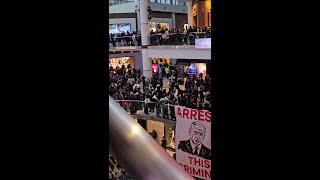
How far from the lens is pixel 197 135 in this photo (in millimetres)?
7961

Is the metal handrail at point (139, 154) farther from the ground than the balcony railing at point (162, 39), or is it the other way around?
the balcony railing at point (162, 39)

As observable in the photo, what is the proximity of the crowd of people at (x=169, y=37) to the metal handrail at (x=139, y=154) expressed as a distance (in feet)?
47.7

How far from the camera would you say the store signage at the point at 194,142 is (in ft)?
24.8

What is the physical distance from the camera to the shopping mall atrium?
1.07 metres

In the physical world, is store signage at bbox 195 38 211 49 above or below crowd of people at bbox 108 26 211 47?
below

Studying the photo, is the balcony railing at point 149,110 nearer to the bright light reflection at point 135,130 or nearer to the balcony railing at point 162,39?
the balcony railing at point 162,39

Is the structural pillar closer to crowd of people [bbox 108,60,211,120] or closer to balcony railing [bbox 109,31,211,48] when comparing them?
balcony railing [bbox 109,31,211,48]

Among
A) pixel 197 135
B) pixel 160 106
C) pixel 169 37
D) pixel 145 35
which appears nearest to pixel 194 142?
pixel 197 135

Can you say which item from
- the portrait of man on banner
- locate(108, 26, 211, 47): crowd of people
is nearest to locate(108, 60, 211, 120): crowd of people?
locate(108, 26, 211, 47): crowd of people

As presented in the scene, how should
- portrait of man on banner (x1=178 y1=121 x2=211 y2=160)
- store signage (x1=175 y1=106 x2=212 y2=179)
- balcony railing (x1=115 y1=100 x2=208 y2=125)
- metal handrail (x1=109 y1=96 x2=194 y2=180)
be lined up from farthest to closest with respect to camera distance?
balcony railing (x1=115 y1=100 x2=208 y2=125) → portrait of man on banner (x1=178 y1=121 x2=211 y2=160) → store signage (x1=175 y1=106 x2=212 y2=179) → metal handrail (x1=109 y1=96 x2=194 y2=180)

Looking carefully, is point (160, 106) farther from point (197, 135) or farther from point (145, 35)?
point (145, 35)

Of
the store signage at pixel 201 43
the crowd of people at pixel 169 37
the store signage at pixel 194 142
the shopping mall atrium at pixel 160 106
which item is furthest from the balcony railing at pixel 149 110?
the store signage at pixel 194 142
